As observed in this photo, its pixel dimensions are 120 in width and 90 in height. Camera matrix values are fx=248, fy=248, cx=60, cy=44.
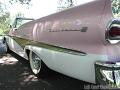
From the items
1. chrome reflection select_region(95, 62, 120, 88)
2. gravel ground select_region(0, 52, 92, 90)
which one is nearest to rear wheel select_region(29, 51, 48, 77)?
gravel ground select_region(0, 52, 92, 90)

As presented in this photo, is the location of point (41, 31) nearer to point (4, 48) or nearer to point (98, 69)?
point (98, 69)

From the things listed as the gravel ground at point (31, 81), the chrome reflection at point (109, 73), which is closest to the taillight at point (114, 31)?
the chrome reflection at point (109, 73)

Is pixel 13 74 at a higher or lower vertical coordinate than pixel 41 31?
lower

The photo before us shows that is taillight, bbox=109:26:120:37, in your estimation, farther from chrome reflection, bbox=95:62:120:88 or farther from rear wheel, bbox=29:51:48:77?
rear wheel, bbox=29:51:48:77

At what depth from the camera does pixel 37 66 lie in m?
6.00

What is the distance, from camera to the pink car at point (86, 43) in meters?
3.45

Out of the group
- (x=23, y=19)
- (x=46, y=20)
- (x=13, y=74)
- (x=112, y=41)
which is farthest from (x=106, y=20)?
(x=23, y=19)

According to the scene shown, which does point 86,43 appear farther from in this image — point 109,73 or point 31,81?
point 31,81

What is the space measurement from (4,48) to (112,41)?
26.1ft

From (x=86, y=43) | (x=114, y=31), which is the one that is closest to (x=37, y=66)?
(x=86, y=43)

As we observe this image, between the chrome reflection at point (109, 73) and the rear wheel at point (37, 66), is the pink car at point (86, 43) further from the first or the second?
the rear wheel at point (37, 66)

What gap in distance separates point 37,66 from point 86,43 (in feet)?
8.25

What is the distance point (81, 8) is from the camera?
3947mm

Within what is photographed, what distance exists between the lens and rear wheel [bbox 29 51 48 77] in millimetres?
5652
